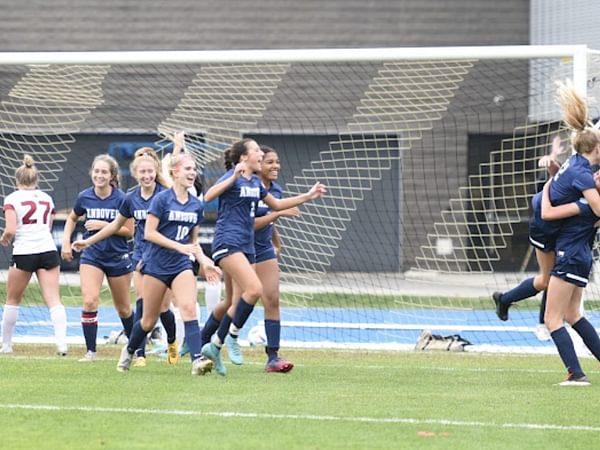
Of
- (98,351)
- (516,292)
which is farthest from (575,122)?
(98,351)

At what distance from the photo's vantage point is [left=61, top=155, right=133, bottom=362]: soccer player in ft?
38.6

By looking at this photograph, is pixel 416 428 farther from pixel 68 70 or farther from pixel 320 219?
pixel 320 219

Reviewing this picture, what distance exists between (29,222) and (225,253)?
8.70 feet

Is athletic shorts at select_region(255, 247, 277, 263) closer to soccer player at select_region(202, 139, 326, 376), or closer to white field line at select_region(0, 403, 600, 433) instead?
soccer player at select_region(202, 139, 326, 376)

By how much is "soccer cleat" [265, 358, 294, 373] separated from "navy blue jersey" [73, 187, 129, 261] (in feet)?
6.49

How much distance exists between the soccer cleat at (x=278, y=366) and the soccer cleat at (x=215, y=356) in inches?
22.7

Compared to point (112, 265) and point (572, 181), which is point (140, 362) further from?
point (572, 181)

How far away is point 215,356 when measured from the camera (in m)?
10.3

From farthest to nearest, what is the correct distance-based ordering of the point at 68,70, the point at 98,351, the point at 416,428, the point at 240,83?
the point at 240,83 → the point at 68,70 → the point at 98,351 → the point at 416,428

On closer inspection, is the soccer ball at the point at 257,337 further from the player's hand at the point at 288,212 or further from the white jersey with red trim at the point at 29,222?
the player's hand at the point at 288,212

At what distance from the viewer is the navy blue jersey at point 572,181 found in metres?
9.53

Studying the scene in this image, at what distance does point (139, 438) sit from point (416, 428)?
1679mm

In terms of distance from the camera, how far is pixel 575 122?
383 inches

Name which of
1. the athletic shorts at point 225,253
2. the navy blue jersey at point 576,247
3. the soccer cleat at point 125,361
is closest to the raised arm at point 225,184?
the athletic shorts at point 225,253
